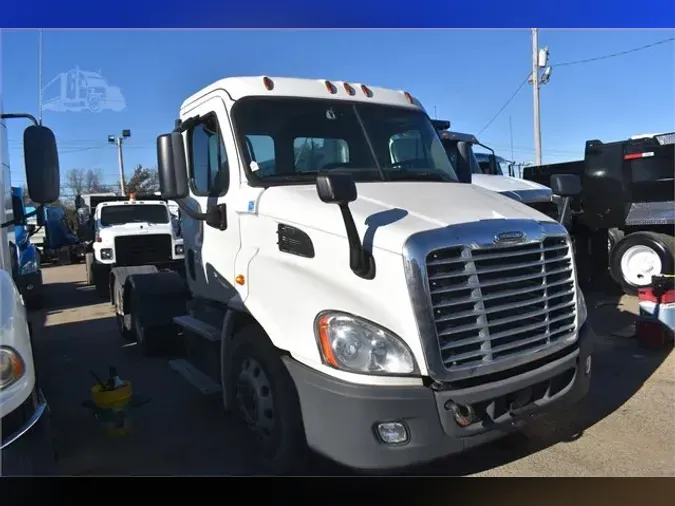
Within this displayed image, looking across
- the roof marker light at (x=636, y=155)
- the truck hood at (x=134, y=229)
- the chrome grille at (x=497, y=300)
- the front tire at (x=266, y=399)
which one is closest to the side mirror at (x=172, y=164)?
the front tire at (x=266, y=399)

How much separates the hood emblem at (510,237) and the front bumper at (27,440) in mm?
2581

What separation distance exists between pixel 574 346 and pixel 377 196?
1.48 m

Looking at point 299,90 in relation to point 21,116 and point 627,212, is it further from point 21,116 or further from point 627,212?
point 627,212

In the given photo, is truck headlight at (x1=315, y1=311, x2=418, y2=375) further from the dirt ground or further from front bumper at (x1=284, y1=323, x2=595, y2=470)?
the dirt ground

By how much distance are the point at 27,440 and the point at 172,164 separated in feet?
5.92

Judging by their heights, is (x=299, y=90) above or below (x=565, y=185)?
above

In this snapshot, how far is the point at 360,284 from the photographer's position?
2.97 m

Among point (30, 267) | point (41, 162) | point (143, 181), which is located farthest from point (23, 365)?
point (30, 267)

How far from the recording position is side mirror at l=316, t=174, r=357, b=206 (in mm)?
2838

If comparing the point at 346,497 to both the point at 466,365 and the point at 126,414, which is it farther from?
the point at 126,414

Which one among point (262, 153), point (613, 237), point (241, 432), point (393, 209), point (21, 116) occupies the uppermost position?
point (21, 116)

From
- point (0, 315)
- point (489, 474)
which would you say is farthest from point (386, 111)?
point (0, 315)

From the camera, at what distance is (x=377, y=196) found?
11.3 ft

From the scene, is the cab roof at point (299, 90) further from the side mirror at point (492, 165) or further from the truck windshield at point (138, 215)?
the truck windshield at point (138, 215)
